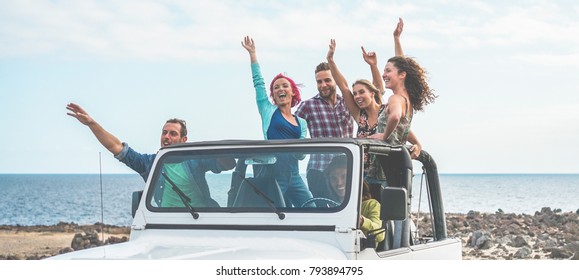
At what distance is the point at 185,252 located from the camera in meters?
5.17

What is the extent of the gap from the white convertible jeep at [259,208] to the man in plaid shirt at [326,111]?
1407 millimetres

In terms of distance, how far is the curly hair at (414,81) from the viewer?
21.4 feet

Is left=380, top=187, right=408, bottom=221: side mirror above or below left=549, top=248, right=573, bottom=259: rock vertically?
above

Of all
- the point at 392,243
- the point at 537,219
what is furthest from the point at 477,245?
the point at 392,243

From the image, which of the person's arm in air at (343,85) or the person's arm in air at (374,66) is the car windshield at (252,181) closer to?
the person's arm in air at (343,85)

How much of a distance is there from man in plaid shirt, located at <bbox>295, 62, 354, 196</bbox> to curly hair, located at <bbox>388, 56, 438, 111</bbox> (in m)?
1.00

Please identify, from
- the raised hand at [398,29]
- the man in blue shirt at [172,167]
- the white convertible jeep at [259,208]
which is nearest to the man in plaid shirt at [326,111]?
the raised hand at [398,29]

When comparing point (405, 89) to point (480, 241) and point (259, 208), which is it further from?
point (480, 241)

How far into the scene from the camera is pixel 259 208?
5484mm

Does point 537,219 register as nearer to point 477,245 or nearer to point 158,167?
point 477,245

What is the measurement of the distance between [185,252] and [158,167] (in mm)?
964

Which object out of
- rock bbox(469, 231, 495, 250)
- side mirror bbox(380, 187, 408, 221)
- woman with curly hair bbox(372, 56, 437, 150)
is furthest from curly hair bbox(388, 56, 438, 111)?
rock bbox(469, 231, 495, 250)

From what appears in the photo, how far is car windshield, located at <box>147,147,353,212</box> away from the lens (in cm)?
545

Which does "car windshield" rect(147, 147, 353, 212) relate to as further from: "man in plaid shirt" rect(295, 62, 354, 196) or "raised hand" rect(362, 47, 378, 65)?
"raised hand" rect(362, 47, 378, 65)
